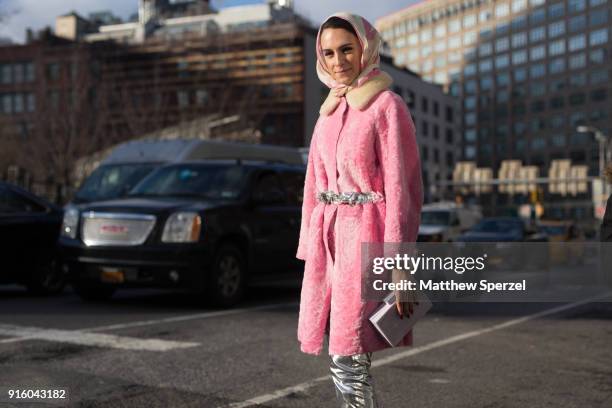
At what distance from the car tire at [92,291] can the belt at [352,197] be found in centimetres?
687

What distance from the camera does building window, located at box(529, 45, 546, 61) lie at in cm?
8516

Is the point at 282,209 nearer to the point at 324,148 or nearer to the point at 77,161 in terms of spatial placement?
the point at 324,148

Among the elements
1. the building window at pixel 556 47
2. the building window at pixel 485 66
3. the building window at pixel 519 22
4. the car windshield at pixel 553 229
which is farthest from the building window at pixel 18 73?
the building window at pixel 485 66

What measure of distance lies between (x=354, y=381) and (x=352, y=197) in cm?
69

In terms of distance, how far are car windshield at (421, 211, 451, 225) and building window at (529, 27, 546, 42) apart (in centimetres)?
5618

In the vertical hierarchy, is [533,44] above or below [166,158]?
above

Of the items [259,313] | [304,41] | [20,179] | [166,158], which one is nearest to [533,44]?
[304,41]

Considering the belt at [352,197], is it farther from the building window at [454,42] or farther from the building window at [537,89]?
the building window at [454,42]

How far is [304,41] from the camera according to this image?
217ft

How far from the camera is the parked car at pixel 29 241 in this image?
10.2 m

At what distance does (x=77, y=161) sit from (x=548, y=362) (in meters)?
30.7

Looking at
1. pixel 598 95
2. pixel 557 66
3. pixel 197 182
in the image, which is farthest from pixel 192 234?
pixel 557 66

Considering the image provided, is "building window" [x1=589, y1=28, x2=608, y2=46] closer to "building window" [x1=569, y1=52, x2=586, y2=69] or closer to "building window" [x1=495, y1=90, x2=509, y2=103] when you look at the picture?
"building window" [x1=569, y1=52, x2=586, y2=69]

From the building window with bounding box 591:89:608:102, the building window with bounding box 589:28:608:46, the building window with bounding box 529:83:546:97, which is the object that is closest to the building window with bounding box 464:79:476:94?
the building window with bounding box 529:83:546:97
